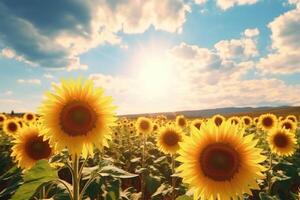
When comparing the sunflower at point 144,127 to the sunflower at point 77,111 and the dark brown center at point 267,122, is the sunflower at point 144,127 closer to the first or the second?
the dark brown center at point 267,122

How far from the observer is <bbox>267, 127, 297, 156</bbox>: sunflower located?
11.3 m

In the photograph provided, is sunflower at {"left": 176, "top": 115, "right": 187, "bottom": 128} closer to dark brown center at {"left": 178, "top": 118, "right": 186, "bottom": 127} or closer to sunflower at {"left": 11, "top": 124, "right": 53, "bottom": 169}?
dark brown center at {"left": 178, "top": 118, "right": 186, "bottom": 127}

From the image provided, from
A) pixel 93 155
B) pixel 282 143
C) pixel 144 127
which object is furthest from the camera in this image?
pixel 144 127

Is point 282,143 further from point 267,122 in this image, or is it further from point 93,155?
point 267,122

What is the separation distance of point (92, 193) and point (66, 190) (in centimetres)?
35

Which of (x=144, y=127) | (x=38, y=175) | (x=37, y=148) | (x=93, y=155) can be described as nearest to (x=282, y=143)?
(x=37, y=148)

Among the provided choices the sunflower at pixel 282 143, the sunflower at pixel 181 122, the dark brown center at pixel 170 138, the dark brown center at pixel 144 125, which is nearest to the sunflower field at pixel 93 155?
the dark brown center at pixel 170 138

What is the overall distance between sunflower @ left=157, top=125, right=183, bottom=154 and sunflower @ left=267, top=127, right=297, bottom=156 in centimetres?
267

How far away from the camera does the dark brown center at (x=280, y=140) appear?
A: 11.4 metres

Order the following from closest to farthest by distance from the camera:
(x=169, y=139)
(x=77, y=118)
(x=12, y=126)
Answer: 1. (x=77, y=118)
2. (x=169, y=139)
3. (x=12, y=126)

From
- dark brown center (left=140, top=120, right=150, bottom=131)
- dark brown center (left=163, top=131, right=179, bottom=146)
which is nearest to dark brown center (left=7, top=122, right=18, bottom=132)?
dark brown center (left=140, top=120, right=150, bottom=131)

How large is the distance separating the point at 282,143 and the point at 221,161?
24.2 ft

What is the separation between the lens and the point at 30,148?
21.5 feet

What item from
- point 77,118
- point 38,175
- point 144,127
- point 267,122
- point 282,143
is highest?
point 77,118
